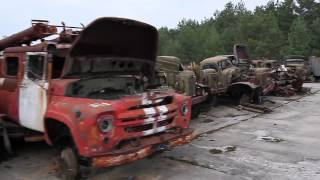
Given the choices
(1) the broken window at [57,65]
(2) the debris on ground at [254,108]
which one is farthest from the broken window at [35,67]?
(2) the debris on ground at [254,108]

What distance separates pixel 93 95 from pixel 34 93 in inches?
39.2

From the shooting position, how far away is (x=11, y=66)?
317 inches

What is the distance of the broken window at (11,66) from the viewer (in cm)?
787

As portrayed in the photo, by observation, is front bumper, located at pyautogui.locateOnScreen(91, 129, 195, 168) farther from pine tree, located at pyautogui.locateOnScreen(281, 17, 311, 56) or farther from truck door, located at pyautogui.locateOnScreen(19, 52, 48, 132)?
pine tree, located at pyautogui.locateOnScreen(281, 17, 311, 56)

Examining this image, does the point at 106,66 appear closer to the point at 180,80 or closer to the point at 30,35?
the point at 30,35

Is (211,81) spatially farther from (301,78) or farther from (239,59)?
(301,78)

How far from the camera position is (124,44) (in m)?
7.80

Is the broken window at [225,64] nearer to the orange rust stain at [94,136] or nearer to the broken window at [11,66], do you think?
the broken window at [11,66]

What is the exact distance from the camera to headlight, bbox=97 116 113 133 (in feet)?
19.8

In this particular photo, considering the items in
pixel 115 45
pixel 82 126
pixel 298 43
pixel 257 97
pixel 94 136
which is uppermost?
pixel 298 43

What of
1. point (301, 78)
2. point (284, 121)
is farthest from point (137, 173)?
point (301, 78)

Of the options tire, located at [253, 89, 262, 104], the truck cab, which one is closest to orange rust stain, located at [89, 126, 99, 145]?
the truck cab

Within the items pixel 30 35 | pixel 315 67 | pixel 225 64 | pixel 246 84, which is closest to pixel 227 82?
pixel 246 84

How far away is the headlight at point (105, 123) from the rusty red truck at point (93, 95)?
1cm
